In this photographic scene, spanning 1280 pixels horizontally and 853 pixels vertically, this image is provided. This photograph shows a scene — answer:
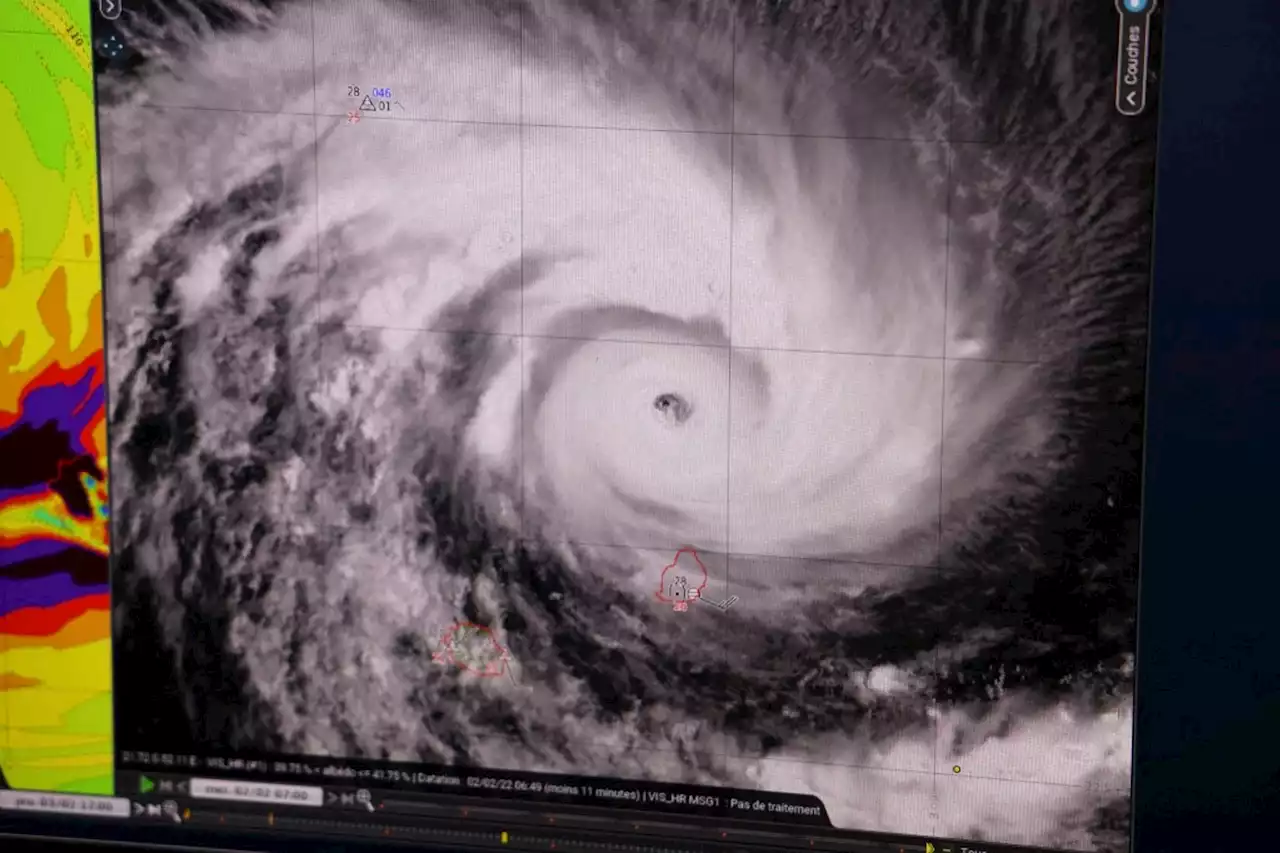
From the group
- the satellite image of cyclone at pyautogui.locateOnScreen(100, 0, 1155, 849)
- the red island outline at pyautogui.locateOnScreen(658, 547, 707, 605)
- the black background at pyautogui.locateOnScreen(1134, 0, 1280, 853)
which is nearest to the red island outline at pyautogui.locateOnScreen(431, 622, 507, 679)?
the satellite image of cyclone at pyautogui.locateOnScreen(100, 0, 1155, 849)

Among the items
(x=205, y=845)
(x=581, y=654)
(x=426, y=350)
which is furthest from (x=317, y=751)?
(x=426, y=350)

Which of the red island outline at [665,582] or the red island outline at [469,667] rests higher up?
the red island outline at [665,582]

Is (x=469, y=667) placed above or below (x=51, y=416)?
below

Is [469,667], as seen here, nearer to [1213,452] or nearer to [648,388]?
[648,388]

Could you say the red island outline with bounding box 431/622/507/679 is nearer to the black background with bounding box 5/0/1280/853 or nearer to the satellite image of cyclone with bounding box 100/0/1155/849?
the satellite image of cyclone with bounding box 100/0/1155/849

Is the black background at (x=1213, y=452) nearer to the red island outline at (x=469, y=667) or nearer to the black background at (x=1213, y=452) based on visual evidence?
the black background at (x=1213, y=452)

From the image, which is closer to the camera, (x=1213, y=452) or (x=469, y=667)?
(x=1213, y=452)

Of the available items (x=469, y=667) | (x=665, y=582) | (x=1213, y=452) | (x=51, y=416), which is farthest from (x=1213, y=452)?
(x=51, y=416)

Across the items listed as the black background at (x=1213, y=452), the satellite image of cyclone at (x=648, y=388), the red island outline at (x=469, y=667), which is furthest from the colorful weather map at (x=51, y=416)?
the black background at (x=1213, y=452)
